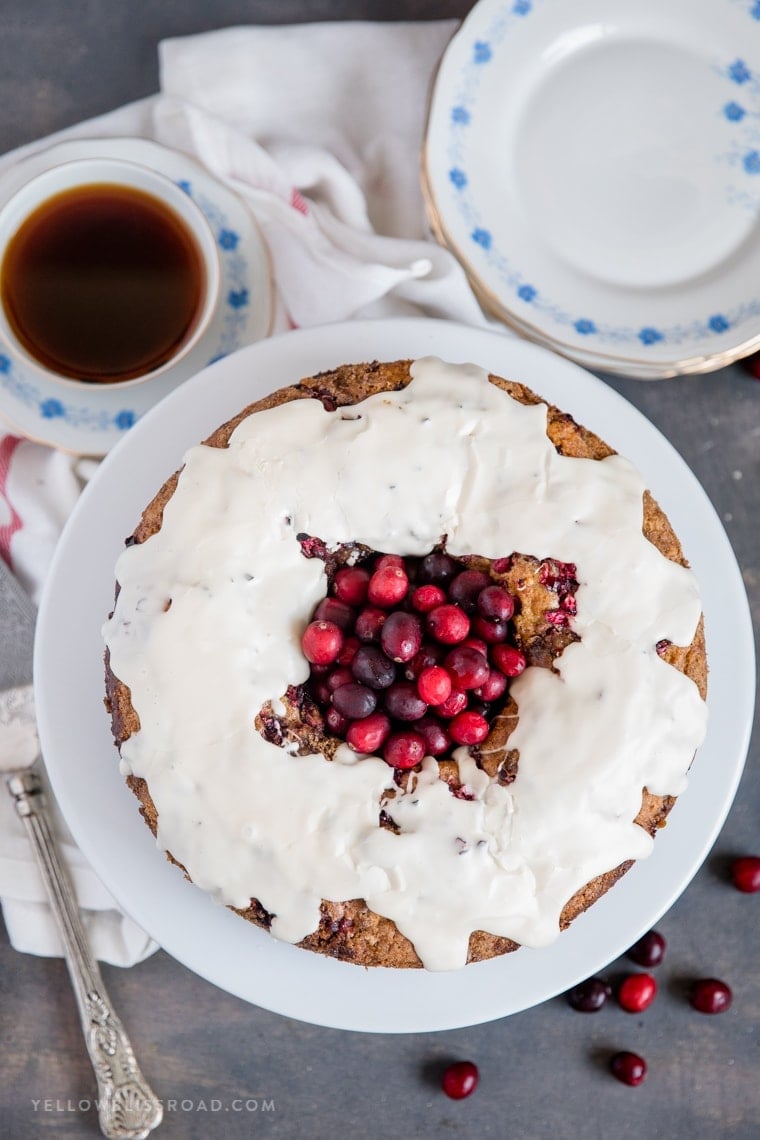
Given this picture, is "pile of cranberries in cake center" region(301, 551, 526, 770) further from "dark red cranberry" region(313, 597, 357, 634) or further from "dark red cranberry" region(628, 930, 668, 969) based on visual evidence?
"dark red cranberry" region(628, 930, 668, 969)

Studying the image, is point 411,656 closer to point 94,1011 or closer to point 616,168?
point 94,1011

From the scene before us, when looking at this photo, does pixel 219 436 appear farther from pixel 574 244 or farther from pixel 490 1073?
pixel 490 1073

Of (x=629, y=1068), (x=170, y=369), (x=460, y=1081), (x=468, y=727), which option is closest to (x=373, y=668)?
(x=468, y=727)

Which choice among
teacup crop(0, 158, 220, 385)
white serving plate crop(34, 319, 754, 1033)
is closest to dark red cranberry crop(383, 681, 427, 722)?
white serving plate crop(34, 319, 754, 1033)

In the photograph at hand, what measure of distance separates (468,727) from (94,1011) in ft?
3.67

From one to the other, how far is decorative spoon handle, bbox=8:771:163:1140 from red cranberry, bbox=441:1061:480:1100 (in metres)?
0.62

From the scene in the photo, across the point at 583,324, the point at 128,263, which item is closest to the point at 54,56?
the point at 128,263

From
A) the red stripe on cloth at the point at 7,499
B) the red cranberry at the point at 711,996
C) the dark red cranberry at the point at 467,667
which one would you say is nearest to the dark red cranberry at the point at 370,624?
the dark red cranberry at the point at 467,667

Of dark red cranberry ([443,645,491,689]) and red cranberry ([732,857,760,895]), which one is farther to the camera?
red cranberry ([732,857,760,895])

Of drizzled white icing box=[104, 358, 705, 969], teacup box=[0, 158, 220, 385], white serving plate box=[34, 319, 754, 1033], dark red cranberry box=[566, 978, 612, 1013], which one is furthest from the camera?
dark red cranberry box=[566, 978, 612, 1013]

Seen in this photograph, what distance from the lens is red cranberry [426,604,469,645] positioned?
1.58 meters

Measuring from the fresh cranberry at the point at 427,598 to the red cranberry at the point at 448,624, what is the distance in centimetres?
2

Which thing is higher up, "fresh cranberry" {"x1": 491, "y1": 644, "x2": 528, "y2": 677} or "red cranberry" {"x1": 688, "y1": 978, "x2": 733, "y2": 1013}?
"fresh cranberry" {"x1": 491, "y1": 644, "x2": 528, "y2": 677}

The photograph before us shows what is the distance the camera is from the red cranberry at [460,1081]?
2.17 m
